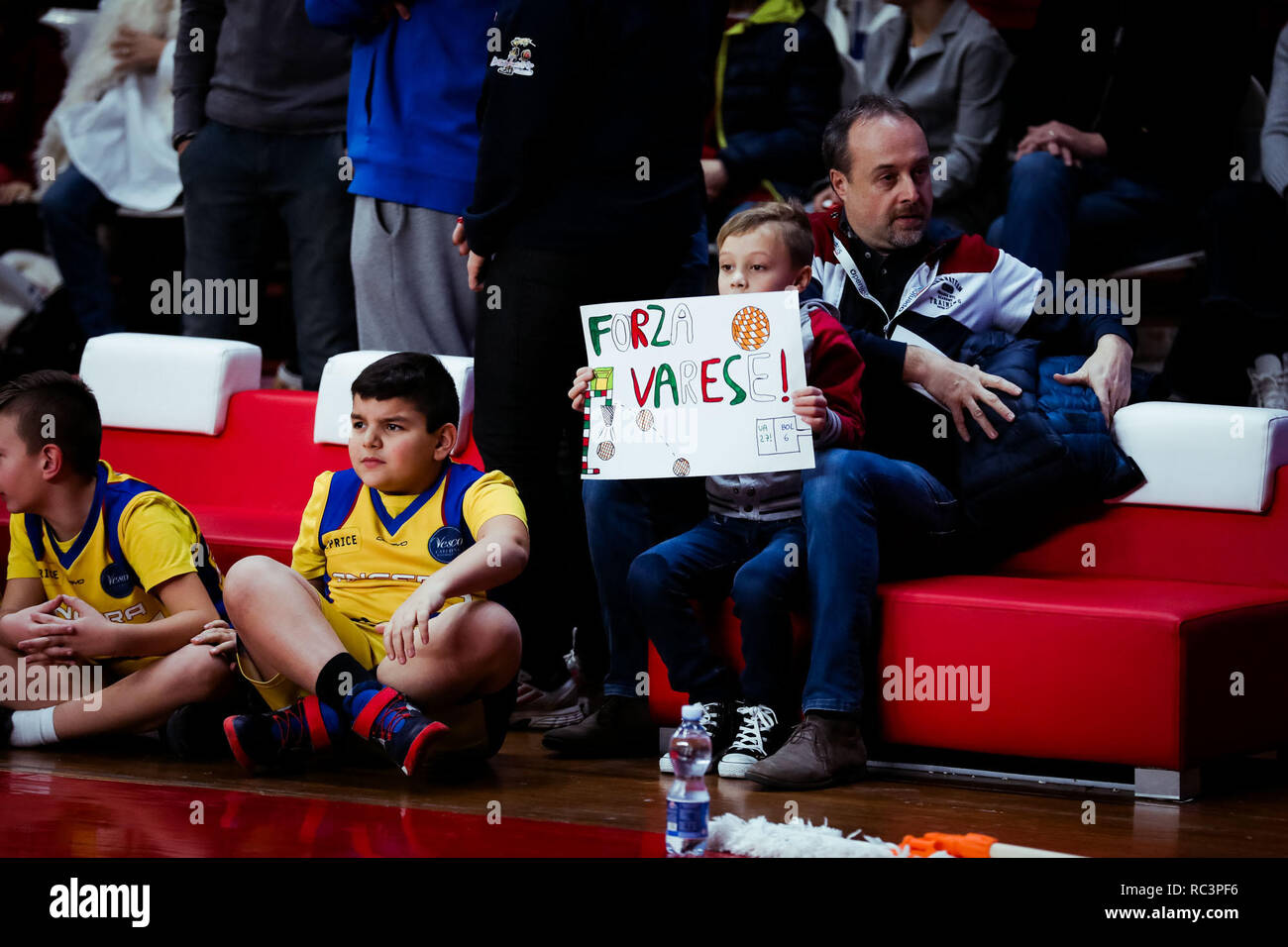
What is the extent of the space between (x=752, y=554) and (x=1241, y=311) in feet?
5.25

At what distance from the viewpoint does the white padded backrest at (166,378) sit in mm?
3557

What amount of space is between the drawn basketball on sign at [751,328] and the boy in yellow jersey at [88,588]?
3.28ft

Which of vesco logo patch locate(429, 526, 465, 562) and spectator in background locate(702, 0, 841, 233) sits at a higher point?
spectator in background locate(702, 0, 841, 233)

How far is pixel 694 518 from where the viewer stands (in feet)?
9.64

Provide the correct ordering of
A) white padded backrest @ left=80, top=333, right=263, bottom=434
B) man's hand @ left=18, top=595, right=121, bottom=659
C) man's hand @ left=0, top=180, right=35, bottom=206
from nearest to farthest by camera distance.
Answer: man's hand @ left=18, top=595, right=121, bottom=659, white padded backrest @ left=80, top=333, right=263, bottom=434, man's hand @ left=0, top=180, right=35, bottom=206

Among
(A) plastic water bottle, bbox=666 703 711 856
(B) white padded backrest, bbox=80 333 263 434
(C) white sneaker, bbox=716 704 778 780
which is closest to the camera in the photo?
(A) plastic water bottle, bbox=666 703 711 856

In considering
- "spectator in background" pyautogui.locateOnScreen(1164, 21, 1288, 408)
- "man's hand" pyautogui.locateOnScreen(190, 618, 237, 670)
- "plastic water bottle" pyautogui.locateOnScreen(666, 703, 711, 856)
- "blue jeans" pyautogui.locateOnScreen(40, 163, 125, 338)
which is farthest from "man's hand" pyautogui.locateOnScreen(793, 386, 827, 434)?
"blue jeans" pyautogui.locateOnScreen(40, 163, 125, 338)

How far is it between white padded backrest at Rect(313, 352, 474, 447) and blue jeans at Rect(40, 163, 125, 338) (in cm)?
171

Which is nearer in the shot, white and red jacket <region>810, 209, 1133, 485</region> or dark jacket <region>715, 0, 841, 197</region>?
white and red jacket <region>810, 209, 1133, 485</region>

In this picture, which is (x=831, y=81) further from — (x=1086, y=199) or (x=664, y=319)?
(x=664, y=319)

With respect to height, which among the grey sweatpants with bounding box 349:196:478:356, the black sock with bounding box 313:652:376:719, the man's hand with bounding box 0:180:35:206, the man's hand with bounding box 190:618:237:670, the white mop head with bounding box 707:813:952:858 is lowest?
the white mop head with bounding box 707:813:952:858

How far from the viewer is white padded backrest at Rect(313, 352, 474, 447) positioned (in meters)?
3.25

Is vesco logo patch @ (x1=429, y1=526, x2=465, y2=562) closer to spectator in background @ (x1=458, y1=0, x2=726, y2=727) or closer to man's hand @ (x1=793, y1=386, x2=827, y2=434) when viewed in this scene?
spectator in background @ (x1=458, y1=0, x2=726, y2=727)

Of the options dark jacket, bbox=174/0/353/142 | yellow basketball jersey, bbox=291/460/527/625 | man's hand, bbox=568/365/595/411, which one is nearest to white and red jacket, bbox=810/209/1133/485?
man's hand, bbox=568/365/595/411
